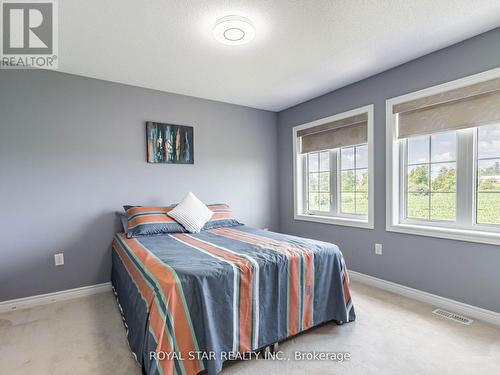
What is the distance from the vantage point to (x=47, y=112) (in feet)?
8.89

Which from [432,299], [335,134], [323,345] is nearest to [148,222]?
[323,345]

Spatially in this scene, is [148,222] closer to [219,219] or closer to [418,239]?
[219,219]

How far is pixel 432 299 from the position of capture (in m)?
2.51

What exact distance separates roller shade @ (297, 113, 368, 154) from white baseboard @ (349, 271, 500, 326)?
161cm

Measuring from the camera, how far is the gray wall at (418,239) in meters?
2.21

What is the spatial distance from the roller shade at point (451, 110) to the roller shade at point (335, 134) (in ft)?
1.40

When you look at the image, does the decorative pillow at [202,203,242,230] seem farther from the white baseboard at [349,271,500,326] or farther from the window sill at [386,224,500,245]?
Result: the window sill at [386,224,500,245]

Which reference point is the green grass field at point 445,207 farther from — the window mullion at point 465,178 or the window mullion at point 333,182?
the window mullion at point 333,182

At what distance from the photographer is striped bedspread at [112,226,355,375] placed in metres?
1.44

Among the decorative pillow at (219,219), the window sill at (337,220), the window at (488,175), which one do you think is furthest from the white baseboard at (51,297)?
the window at (488,175)

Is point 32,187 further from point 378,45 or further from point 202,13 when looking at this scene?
point 378,45

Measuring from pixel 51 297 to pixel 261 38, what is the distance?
3.24m

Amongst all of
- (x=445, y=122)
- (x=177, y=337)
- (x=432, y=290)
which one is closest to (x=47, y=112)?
(x=177, y=337)

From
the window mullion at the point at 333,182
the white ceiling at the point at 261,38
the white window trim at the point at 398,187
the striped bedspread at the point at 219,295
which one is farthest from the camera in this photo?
the window mullion at the point at 333,182
